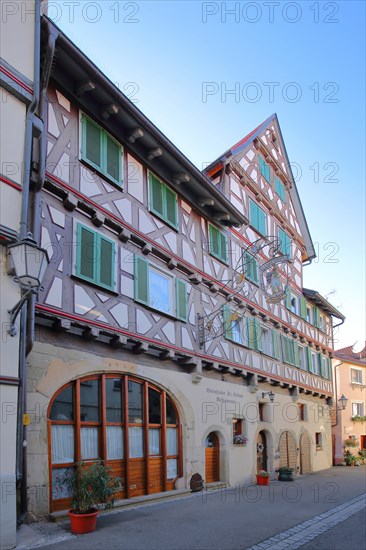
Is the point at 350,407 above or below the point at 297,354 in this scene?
below

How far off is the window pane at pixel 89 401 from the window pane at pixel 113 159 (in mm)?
4286

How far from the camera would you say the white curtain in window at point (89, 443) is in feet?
33.0

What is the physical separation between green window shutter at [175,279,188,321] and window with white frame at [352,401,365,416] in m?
21.1

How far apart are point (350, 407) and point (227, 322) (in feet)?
59.6

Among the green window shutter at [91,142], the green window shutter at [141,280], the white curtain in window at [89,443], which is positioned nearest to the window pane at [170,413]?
the green window shutter at [141,280]

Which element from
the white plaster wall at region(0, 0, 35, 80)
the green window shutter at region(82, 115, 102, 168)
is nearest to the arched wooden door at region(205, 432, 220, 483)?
the green window shutter at region(82, 115, 102, 168)

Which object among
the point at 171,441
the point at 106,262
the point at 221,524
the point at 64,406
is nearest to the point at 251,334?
the point at 171,441

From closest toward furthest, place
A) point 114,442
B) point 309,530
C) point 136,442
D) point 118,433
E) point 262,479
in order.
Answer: point 309,530 → point 114,442 → point 118,433 → point 136,442 → point 262,479

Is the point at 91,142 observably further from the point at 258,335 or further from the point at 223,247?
the point at 258,335

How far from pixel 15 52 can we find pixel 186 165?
569cm

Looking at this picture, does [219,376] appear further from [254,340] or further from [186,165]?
[186,165]

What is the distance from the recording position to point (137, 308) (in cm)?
1172

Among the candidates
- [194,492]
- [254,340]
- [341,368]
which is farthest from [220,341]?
[341,368]

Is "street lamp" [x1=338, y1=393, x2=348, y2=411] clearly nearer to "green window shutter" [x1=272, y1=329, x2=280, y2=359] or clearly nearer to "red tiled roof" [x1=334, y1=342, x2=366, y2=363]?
"red tiled roof" [x1=334, y1=342, x2=366, y2=363]
